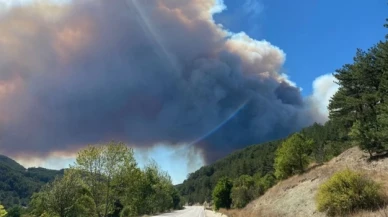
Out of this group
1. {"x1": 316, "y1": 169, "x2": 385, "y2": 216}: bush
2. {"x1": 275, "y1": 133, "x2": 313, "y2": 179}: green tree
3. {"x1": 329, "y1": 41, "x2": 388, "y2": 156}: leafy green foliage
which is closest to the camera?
{"x1": 316, "y1": 169, "x2": 385, "y2": 216}: bush

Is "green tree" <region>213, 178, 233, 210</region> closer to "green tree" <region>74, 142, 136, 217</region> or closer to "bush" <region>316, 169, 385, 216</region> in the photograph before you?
"green tree" <region>74, 142, 136, 217</region>

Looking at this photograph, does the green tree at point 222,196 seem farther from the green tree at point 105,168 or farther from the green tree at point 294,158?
the green tree at point 105,168

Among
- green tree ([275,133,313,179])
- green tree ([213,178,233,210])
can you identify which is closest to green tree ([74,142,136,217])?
green tree ([275,133,313,179])

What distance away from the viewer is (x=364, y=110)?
5578 centimetres

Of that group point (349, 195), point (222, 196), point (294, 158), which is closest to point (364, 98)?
point (294, 158)

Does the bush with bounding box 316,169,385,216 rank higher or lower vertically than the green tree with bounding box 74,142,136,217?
lower

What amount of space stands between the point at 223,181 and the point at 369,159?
78.0 metres

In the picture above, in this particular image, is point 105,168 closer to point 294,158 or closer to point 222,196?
point 294,158

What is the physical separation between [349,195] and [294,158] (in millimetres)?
47466

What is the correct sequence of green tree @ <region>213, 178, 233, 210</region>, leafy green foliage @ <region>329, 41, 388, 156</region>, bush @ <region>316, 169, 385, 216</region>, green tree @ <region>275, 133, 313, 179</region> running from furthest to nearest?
green tree @ <region>213, 178, 233, 210</region> → green tree @ <region>275, 133, 313, 179</region> → leafy green foliage @ <region>329, 41, 388, 156</region> → bush @ <region>316, 169, 385, 216</region>

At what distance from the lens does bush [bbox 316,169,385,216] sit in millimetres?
22250

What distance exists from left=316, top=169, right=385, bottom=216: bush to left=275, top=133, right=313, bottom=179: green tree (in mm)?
43188

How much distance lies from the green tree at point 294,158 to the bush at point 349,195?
4319 centimetres

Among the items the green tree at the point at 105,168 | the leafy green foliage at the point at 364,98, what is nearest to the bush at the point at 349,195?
the leafy green foliage at the point at 364,98
